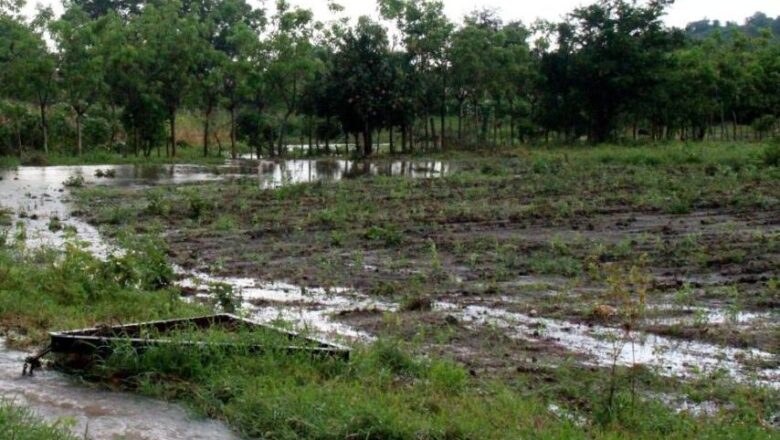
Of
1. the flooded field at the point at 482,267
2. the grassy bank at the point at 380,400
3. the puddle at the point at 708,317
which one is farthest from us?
the puddle at the point at 708,317

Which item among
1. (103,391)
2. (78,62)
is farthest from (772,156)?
(78,62)

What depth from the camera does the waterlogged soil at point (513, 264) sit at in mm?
7367

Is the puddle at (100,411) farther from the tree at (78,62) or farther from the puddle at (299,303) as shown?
the tree at (78,62)

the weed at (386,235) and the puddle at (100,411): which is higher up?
the weed at (386,235)

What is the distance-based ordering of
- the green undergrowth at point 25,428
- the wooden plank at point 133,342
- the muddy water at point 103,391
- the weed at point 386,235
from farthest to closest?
the weed at point 386,235
the wooden plank at point 133,342
the muddy water at point 103,391
the green undergrowth at point 25,428

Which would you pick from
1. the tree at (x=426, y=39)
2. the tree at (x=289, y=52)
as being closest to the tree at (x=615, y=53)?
the tree at (x=426, y=39)

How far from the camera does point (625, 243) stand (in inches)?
467

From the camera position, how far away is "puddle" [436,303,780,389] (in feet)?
21.6

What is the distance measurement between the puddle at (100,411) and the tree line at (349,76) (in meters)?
33.9

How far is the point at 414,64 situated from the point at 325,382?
40154mm

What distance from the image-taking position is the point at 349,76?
1620 inches

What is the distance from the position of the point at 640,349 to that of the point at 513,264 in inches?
150

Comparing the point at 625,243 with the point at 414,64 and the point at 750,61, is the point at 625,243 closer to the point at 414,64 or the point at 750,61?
the point at 414,64

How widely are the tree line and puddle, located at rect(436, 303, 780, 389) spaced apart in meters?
33.2
